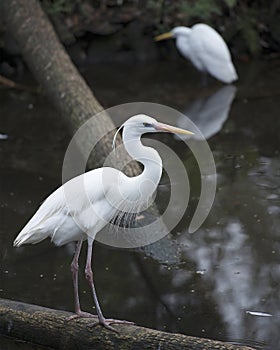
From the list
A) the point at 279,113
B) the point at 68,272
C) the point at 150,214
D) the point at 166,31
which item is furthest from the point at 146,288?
the point at 166,31

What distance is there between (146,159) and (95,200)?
367 millimetres

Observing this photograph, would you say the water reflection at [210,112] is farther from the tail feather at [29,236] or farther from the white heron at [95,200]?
the tail feather at [29,236]

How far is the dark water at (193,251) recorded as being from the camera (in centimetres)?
439

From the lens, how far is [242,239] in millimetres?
5344

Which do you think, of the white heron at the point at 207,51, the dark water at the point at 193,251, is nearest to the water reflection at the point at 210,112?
the dark water at the point at 193,251

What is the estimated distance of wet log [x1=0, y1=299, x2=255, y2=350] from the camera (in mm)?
3619

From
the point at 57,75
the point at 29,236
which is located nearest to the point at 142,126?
the point at 29,236

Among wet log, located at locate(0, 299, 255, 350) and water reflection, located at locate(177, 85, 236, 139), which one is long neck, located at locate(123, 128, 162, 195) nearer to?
wet log, located at locate(0, 299, 255, 350)

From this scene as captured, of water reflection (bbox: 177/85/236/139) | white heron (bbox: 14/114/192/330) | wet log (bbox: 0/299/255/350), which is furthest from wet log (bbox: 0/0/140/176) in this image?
wet log (bbox: 0/299/255/350)

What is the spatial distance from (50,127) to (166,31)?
3.76m

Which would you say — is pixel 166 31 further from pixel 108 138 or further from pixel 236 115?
pixel 108 138

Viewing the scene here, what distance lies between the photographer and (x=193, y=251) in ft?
17.1

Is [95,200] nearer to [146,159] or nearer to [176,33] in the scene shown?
[146,159]

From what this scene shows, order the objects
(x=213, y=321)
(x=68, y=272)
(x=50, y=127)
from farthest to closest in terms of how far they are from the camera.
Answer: (x=50, y=127) < (x=68, y=272) < (x=213, y=321)
